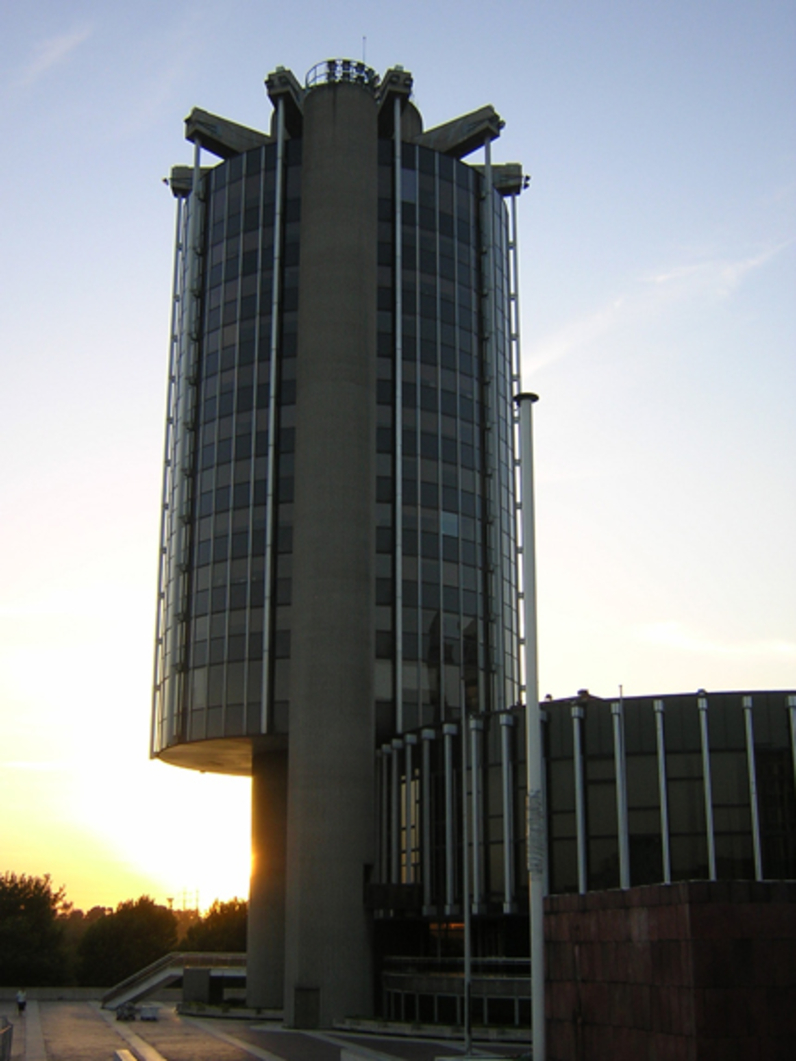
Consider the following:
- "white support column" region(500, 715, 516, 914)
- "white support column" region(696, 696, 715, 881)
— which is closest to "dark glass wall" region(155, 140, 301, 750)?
"white support column" region(500, 715, 516, 914)

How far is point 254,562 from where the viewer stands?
7206 centimetres

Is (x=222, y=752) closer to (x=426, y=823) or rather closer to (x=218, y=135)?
(x=426, y=823)

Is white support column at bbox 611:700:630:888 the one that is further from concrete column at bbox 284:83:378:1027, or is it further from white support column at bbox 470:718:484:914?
concrete column at bbox 284:83:378:1027

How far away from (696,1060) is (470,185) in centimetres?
6868

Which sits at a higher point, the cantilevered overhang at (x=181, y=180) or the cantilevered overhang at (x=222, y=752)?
the cantilevered overhang at (x=181, y=180)

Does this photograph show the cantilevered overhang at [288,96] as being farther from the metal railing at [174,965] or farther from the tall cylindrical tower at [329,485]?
the metal railing at [174,965]

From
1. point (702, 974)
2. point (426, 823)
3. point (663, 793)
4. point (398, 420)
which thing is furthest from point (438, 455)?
point (702, 974)

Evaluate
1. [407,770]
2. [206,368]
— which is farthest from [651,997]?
[206,368]

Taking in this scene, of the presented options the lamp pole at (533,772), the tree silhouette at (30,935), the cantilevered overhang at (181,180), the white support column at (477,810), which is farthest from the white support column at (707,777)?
the tree silhouette at (30,935)

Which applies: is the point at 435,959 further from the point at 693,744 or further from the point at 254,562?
the point at 254,562

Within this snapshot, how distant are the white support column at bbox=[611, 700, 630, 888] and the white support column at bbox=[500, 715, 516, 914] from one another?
589 centimetres

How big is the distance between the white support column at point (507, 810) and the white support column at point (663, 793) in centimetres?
748

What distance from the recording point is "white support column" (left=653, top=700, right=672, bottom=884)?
4919 cm

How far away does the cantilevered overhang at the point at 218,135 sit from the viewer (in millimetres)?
82000
